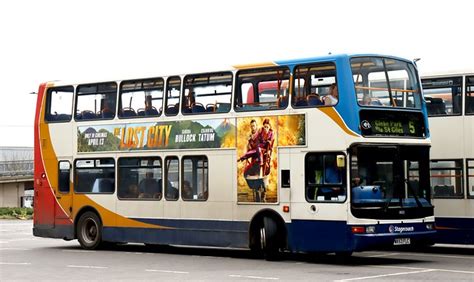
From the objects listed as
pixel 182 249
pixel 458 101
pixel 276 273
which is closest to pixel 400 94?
pixel 458 101

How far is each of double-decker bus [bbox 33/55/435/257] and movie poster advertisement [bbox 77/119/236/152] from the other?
0.10 feet

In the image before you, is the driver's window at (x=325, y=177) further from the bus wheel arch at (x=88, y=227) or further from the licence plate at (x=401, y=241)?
the bus wheel arch at (x=88, y=227)

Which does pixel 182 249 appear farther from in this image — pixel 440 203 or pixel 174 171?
pixel 440 203

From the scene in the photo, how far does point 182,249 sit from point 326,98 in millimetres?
7119

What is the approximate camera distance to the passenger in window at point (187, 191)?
2322 centimetres

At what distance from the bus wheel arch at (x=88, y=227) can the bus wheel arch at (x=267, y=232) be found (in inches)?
202

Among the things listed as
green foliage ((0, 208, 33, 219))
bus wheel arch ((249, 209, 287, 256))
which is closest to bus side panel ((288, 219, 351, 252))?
bus wheel arch ((249, 209, 287, 256))

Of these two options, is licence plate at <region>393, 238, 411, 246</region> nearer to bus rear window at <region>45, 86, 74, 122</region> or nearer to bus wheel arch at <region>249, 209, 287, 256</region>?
bus wheel arch at <region>249, 209, 287, 256</region>

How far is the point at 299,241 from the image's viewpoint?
20.7 metres

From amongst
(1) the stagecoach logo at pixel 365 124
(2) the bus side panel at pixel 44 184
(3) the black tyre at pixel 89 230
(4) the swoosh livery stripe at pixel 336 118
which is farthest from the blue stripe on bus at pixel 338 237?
(2) the bus side panel at pixel 44 184

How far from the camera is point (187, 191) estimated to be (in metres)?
23.3

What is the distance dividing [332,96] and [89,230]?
27.7 ft

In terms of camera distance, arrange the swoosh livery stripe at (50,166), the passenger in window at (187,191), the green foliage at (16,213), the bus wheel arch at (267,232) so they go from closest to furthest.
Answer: the bus wheel arch at (267,232) → the passenger in window at (187,191) → the swoosh livery stripe at (50,166) → the green foliage at (16,213)

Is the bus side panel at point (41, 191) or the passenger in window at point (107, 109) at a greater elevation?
the passenger in window at point (107, 109)
